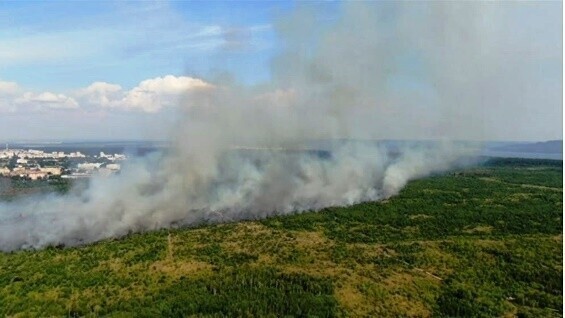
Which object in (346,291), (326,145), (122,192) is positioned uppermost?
(326,145)

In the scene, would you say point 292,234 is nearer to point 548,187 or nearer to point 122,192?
point 122,192

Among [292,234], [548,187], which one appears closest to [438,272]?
[292,234]

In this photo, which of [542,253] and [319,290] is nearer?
[319,290]

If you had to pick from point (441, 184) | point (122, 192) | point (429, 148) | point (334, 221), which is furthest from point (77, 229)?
point (429, 148)

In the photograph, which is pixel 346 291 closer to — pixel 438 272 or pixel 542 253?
pixel 438 272

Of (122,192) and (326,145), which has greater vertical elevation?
(326,145)

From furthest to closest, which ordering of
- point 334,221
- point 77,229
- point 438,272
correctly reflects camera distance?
point 334,221, point 77,229, point 438,272

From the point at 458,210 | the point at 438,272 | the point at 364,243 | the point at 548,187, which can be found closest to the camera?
the point at 438,272
